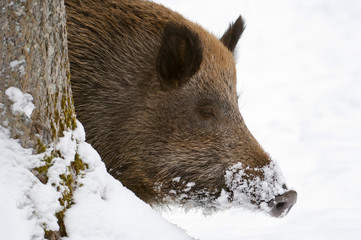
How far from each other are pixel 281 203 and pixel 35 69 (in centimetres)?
206

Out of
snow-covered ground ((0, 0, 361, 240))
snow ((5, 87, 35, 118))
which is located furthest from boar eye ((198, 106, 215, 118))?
snow ((5, 87, 35, 118))

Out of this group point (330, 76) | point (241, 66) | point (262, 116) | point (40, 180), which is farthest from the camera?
point (241, 66)

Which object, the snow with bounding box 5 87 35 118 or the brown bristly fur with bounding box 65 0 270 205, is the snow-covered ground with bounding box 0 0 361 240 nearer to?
the snow with bounding box 5 87 35 118

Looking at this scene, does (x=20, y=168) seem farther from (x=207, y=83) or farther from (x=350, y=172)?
(x=350, y=172)

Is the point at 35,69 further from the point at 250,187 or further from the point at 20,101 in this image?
the point at 250,187

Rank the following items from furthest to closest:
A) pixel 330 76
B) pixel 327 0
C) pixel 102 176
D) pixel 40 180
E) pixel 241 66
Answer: pixel 327 0 < pixel 241 66 < pixel 330 76 < pixel 102 176 < pixel 40 180

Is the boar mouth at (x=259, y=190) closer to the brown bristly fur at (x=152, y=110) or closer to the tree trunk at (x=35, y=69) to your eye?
the brown bristly fur at (x=152, y=110)

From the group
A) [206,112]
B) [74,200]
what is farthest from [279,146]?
[74,200]

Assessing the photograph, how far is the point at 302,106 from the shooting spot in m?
10.9

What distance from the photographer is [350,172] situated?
768cm

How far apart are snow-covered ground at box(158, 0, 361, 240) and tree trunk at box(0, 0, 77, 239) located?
1828 mm

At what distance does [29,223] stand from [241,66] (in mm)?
11947

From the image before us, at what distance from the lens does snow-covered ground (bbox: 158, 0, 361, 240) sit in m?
5.41

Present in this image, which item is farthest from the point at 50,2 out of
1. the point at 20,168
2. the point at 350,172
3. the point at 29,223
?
the point at 350,172
